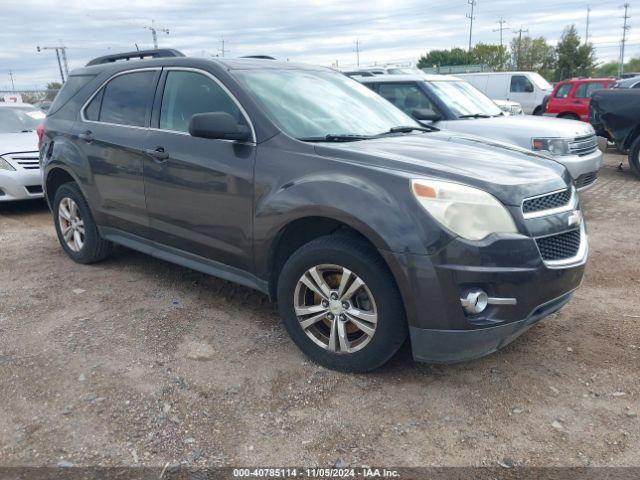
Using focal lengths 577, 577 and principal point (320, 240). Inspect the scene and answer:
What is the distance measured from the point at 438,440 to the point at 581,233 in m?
1.52

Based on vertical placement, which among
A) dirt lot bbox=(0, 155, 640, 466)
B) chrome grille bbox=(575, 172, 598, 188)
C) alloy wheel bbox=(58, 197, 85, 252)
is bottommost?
dirt lot bbox=(0, 155, 640, 466)

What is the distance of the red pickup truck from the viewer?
52.8 feet

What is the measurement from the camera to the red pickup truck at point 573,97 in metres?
16.1

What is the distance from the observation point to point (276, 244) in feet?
11.4

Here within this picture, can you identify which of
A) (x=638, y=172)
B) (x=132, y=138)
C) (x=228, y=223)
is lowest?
(x=638, y=172)

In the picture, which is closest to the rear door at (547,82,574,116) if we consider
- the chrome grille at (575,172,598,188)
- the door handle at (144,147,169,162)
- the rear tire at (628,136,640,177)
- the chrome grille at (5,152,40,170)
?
the rear tire at (628,136,640,177)

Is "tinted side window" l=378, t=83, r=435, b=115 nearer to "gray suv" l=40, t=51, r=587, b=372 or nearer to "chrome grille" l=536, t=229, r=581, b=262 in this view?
"gray suv" l=40, t=51, r=587, b=372

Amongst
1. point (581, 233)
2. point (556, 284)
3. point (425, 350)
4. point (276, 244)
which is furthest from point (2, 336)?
point (581, 233)

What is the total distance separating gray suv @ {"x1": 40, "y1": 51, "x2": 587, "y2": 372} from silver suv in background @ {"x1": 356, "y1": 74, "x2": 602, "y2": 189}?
3.12m

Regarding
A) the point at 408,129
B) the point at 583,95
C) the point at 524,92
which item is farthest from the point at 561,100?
the point at 408,129

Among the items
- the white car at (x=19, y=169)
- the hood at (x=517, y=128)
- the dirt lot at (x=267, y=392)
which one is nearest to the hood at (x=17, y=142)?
the white car at (x=19, y=169)

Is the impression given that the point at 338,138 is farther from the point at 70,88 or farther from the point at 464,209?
the point at 70,88

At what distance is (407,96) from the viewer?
8141 millimetres

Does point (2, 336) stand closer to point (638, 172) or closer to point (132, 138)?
point (132, 138)
